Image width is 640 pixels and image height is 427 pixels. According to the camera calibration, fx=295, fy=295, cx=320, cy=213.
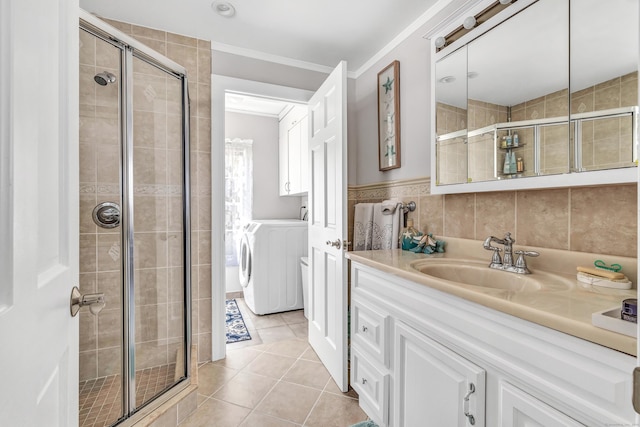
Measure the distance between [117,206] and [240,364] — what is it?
1.37m

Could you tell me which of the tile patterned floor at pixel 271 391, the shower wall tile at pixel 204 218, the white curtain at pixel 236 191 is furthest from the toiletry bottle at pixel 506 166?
the white curtain at pixel 236 191

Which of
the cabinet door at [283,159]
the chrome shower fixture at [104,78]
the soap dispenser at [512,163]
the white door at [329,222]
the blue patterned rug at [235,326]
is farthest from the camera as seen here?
the cabinet door at [283,159]

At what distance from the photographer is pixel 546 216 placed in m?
1.24

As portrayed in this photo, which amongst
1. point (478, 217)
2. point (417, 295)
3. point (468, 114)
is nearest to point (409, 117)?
point (468, 114)

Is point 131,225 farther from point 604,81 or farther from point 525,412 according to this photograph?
point 604,81

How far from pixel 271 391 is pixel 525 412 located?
1.50 meters

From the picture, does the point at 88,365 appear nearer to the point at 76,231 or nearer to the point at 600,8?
the point at 76,231

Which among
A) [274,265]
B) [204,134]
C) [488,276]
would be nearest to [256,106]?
[204,134]

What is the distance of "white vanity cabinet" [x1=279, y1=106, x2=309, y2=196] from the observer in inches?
126

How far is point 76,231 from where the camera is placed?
2.26 ft

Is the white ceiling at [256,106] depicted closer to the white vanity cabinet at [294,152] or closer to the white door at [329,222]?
the white vanity cabinet at [294,152]

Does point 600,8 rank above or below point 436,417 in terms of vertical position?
above

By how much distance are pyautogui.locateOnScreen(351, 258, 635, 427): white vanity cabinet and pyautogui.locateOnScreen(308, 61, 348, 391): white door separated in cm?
27

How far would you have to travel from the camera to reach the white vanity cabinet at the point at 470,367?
619 millimetres
